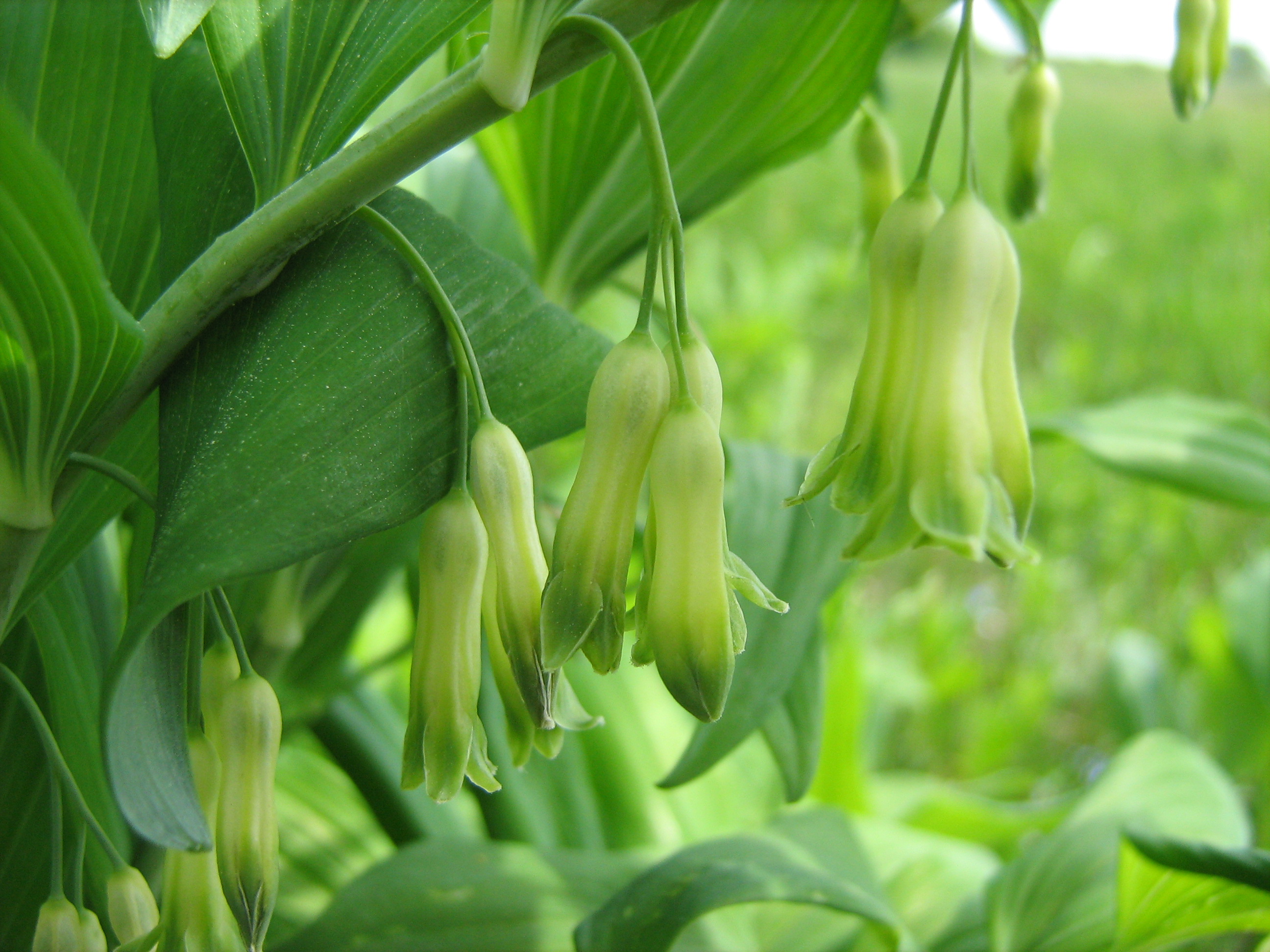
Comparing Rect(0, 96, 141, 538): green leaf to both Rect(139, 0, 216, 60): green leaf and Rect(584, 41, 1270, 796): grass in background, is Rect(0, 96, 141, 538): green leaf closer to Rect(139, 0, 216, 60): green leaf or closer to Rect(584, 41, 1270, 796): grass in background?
Rect(139, 0, 216, 60): green leaf

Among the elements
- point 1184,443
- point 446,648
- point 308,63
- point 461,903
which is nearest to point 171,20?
point 308,63

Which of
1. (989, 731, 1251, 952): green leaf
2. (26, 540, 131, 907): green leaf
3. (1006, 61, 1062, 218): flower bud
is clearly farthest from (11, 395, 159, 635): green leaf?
(989, 731, 1251, 952): green leaf

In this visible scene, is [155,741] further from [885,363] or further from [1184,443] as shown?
[1184,443]

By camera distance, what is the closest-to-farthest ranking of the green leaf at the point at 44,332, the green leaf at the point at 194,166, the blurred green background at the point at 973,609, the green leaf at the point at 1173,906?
the green leaf at the point at 44,332 → the green leaf at the point at 194,166 → the green leaf at the point at 1173,906 → the blurred green background at the point at 973,609

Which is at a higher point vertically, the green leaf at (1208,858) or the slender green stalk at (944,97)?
the slender green stalk at (944,97)

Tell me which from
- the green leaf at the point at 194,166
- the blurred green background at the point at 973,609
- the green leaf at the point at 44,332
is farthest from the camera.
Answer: the blurred green background at the point at 973,609

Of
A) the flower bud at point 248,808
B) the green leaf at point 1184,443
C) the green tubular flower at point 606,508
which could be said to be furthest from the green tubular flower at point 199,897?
the green leaf at point 1184,443

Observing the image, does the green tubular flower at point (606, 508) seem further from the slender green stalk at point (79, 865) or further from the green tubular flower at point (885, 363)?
the slender green stalk at point (79, 865)
